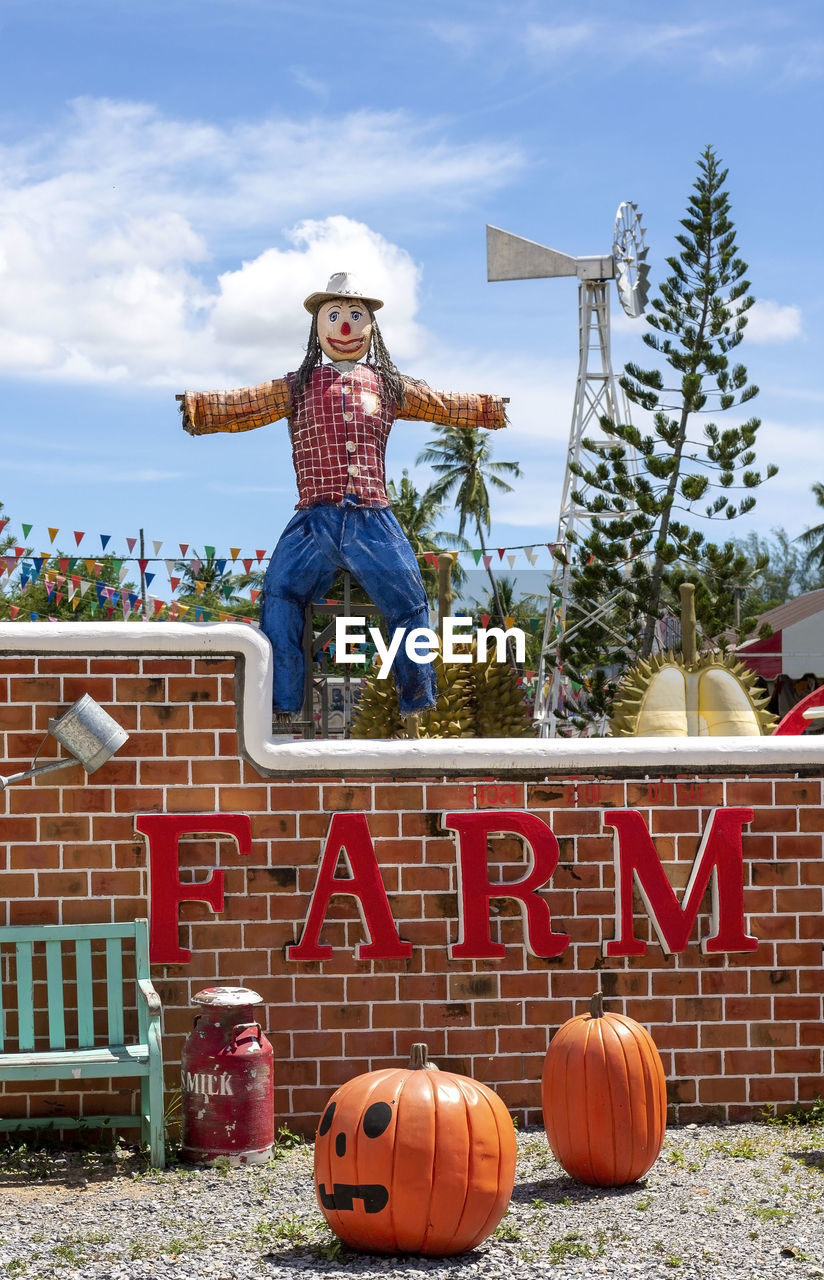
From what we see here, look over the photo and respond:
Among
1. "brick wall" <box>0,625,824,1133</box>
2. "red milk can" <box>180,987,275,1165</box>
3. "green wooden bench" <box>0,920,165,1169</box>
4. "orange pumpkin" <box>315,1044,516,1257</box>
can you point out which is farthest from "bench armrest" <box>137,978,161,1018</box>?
"orange pumpkin" <box>315,1044,516,1257</box>

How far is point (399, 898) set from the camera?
6301mm

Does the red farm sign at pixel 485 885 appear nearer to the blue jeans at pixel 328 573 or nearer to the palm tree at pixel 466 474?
the blue jeans at pixel 328 573

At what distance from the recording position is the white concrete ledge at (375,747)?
20.2ft

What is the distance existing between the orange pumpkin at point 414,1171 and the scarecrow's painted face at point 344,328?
4.22 metres

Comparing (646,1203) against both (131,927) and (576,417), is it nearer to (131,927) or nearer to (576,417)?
(131,927)

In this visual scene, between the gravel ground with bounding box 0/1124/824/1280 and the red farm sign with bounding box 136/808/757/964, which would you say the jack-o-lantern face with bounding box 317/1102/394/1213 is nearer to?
the gravel ground with bounding box 0/1124/824/1280

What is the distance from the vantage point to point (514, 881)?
6375mm

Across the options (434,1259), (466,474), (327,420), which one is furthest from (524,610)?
(434,1259)

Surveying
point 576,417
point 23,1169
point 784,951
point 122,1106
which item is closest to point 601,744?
point 784,951

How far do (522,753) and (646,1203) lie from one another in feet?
6.49

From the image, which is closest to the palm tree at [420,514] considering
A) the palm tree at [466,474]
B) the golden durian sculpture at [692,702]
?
the palm tree at [466,474]

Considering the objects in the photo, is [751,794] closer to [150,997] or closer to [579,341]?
[150,997]

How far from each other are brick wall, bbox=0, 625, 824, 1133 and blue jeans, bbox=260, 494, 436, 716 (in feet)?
3.99

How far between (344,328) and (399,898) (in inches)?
123
